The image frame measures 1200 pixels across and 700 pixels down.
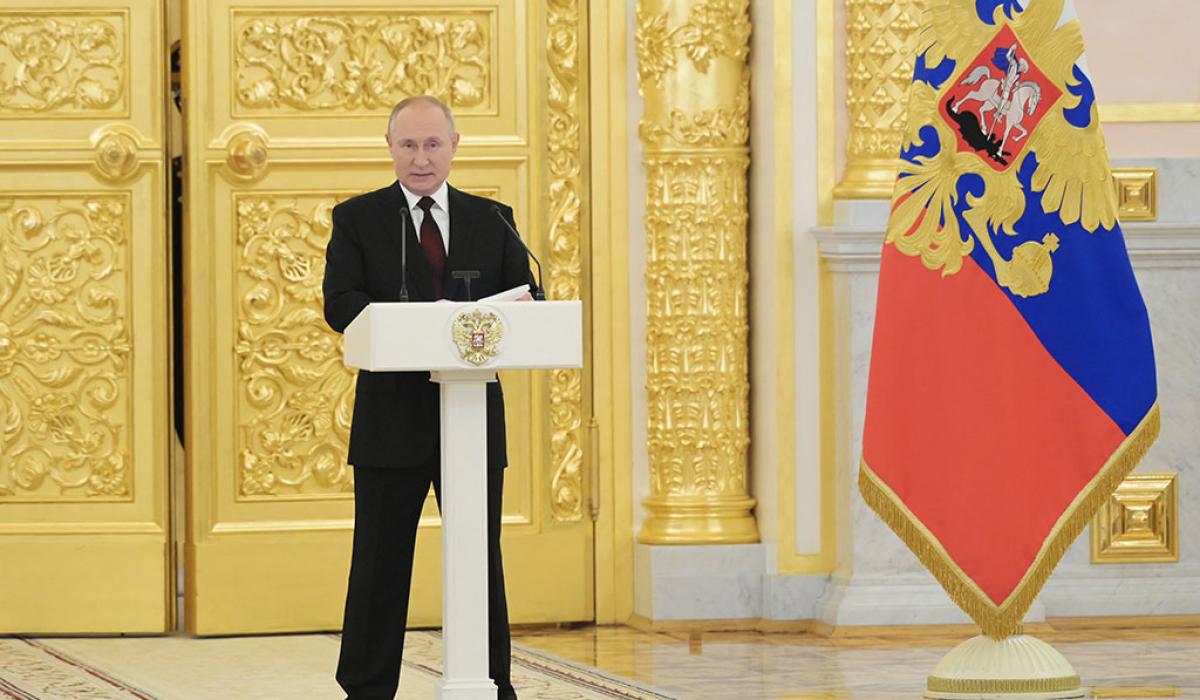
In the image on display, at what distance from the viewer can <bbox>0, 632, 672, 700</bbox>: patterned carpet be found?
5184 millimetres

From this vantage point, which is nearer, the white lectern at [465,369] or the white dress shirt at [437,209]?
the white lectern at [465,369]

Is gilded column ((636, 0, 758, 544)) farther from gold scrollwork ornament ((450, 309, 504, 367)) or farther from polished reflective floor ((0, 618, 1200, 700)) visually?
gold scrollwork ornament ((450, 309, 504, 367))

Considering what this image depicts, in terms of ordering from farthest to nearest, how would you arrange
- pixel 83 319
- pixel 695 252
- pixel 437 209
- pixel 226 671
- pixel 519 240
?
pixel 695 252 < pixel 83 319 < pixel 226 671 < pixel 437 209 < pixel 519 240

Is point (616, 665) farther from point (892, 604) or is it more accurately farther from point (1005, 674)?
point (1005, 674)

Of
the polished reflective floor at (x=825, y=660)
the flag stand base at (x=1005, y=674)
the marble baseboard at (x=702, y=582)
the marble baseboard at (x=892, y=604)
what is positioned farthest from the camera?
the marble baseboard at (x=702, y=582)

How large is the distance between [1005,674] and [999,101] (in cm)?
135

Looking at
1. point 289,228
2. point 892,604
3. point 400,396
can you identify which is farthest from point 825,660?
point 289,228

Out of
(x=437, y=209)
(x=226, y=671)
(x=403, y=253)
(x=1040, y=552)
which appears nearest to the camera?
(x=403, y=253)

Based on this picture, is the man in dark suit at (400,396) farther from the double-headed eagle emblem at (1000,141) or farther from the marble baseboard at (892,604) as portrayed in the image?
the marble baseboard at (892,604)

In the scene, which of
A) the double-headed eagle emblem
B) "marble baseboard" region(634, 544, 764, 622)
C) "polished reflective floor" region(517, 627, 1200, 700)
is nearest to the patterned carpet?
"polished reflective floor" region(517, 627, 1200, 700)

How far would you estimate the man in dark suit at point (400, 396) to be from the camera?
4.37 meters

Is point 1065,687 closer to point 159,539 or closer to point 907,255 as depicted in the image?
point 907,255

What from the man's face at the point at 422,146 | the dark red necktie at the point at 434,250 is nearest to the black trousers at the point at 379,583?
the dark red necktie at the point at 434,250

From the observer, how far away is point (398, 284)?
4441mm
